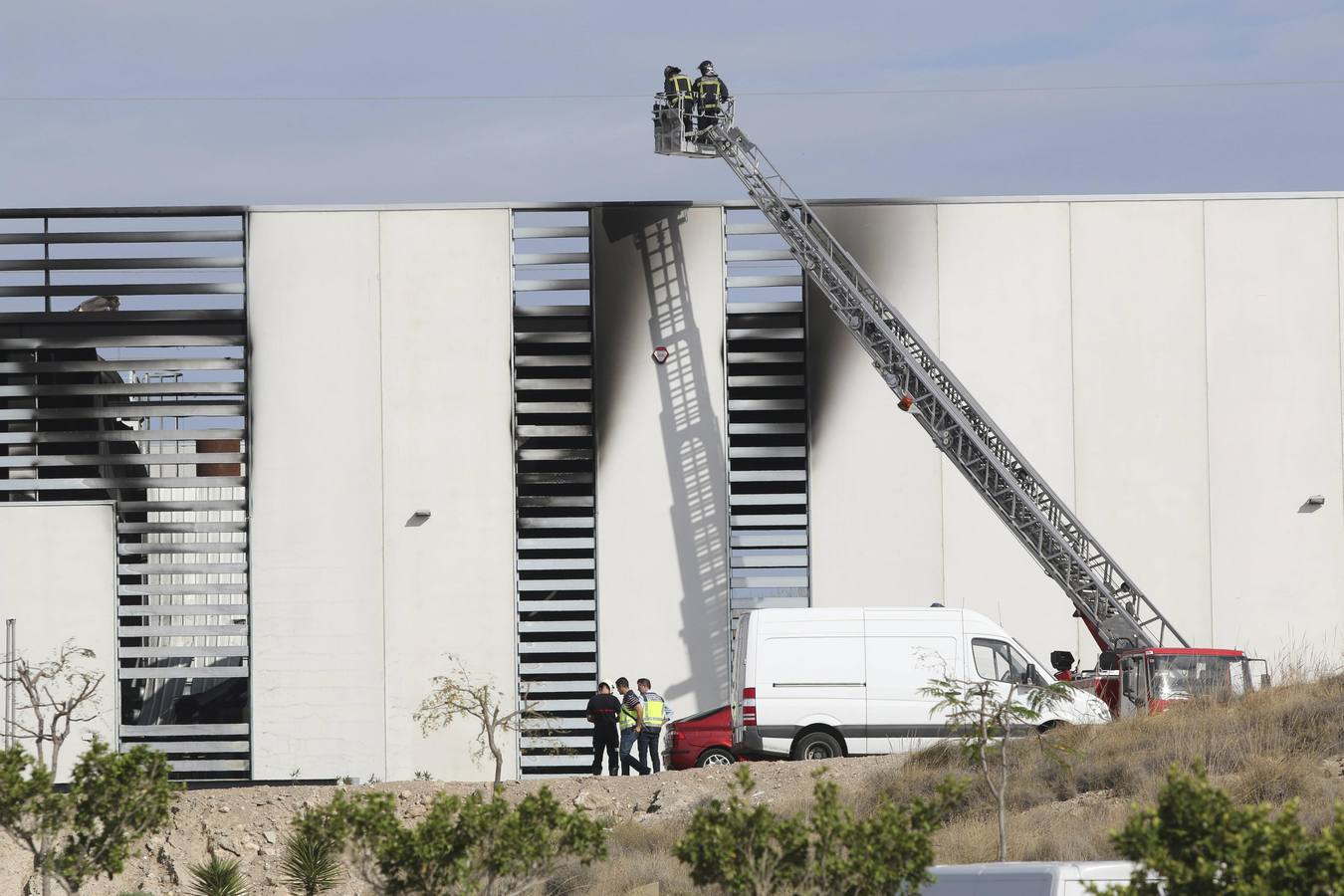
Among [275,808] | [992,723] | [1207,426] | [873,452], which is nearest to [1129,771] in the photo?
[992,723]

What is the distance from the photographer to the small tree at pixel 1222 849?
7.86 meters

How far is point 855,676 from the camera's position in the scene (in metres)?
21.8

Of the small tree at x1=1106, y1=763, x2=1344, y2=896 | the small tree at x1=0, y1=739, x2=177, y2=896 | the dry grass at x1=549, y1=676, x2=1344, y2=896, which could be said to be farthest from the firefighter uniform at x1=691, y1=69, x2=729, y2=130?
the small tree at x1=1106, y1=763, x2=1344, y2=896

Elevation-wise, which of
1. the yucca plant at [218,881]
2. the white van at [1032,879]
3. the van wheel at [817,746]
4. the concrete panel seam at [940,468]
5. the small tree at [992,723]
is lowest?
the yucca plant at [218,881]

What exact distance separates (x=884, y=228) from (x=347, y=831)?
18.4 meters

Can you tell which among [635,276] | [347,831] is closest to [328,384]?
[635,276]

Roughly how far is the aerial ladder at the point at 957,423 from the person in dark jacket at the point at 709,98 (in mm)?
89

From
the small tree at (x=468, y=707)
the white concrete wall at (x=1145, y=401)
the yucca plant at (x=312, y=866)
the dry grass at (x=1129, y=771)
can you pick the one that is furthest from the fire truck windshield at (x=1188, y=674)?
the yucca plant at (x=312, y=866)

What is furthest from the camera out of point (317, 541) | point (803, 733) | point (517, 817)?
point (317, 541)

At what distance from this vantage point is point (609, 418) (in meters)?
27.7

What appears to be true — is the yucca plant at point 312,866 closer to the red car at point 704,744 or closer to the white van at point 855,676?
the red car at point 704,744

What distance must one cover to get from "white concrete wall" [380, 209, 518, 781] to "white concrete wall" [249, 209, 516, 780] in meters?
0.02

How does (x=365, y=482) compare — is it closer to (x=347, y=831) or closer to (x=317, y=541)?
(x=317, y=541)

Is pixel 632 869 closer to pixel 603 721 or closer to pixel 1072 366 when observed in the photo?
pixel 603 721
